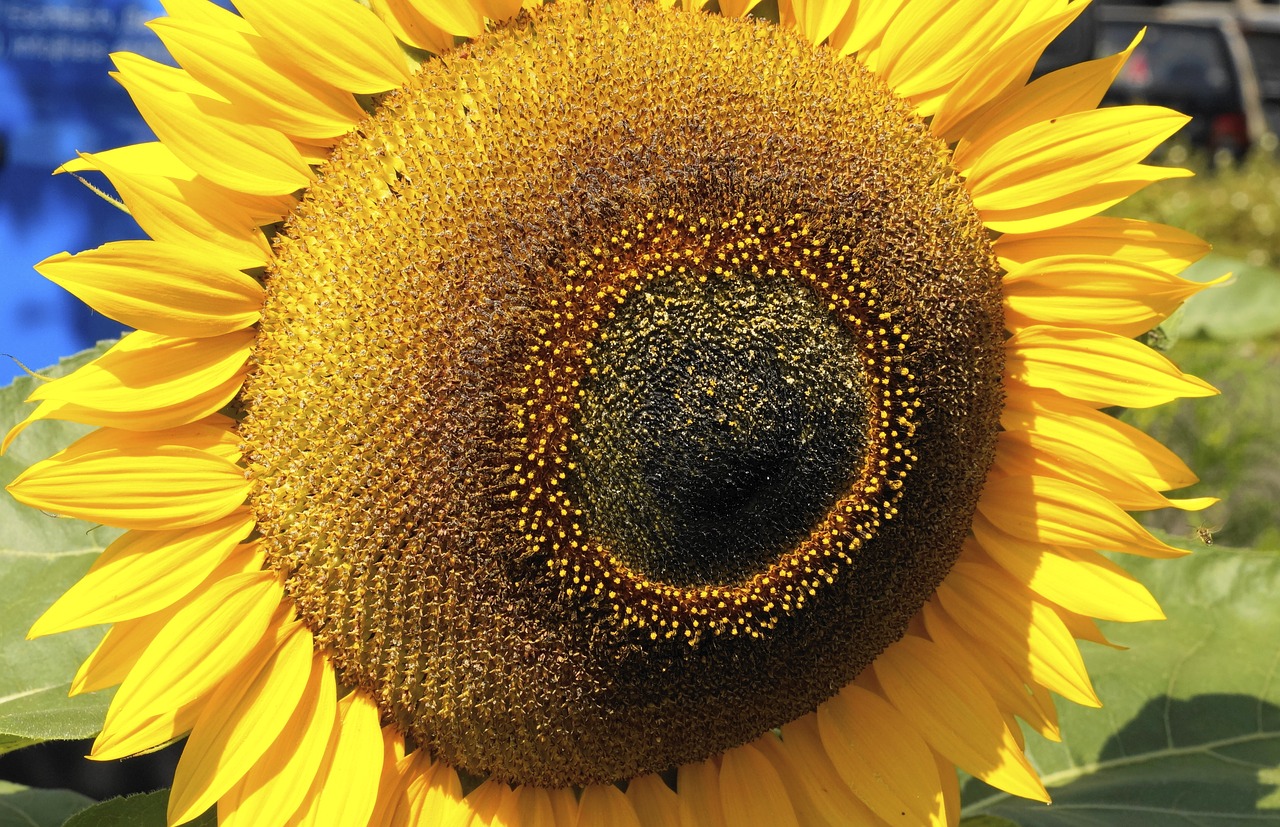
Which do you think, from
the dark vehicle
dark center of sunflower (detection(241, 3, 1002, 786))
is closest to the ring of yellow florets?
dark center of sunflower (detection(241, 3, 1002, 786))

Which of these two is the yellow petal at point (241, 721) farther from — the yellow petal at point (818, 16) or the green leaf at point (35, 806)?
the yellow petal at point (818, 16)

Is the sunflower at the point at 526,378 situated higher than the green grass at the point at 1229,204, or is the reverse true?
the green grass at the point at 1229,204

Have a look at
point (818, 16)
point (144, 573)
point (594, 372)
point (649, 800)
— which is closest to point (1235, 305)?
point (818, 16)

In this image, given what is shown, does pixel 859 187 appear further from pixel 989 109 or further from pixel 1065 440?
pixel 1065 440

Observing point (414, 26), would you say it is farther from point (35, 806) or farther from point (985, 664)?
point (35, 806)

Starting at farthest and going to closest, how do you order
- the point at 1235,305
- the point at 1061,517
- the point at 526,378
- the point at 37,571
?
the point at 1235,305 → the point at 37,571 → the point at 1061,517 → the point at 526,378

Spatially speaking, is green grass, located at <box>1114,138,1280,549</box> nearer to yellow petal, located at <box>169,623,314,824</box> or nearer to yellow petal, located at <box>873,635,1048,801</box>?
yellow petal, located at <box>873,635,1048,801</box>

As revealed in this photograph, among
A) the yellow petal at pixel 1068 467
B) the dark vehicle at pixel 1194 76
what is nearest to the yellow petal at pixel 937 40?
the yellow petal at pixel 1068 467
